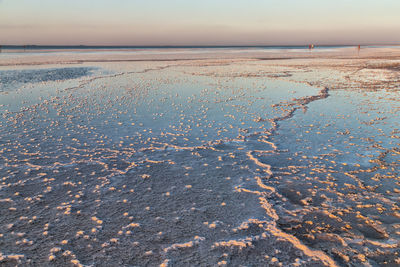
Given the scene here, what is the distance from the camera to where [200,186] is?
15.6ft

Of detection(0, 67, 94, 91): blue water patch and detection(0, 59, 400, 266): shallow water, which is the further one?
detection(0, 67, 94, 91): blue water patch

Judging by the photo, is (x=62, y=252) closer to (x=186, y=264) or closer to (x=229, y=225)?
(x=186, y=264)

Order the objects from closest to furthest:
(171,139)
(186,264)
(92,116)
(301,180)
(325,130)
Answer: (186,264) < (301,180) < (171,139) < (325,130) < (92,116)

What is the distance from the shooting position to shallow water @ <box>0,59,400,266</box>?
10.8 ft

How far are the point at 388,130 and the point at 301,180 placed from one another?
416cm

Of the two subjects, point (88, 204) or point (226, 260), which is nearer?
point (226, 260)

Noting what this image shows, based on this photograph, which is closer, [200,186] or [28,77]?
[200,186]

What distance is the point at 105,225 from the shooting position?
374 cm

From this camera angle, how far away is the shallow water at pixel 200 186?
10.8 feet

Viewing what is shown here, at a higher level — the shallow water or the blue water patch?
the blue water patch

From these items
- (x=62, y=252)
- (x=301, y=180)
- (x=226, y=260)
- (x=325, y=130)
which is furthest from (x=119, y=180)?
(x=325, y=130)

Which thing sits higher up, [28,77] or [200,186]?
[28,77]

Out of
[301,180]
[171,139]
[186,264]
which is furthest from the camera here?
[171,139]

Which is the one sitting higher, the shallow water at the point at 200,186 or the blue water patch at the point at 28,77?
the blue water patch at the point at 28,77
